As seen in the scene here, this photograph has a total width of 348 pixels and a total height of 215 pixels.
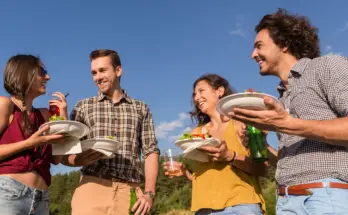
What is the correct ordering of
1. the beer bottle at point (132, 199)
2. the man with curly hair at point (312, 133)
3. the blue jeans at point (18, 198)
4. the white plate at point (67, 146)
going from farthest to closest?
the beer bottle at point (132, 199), the white plate at point (67, 146), the blue jeans at point (18, 198), the man with curly hair at point (312, 133)

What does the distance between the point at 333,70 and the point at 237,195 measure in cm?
155

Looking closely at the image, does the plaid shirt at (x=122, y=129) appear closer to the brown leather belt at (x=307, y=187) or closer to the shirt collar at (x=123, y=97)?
the shirt collar at (x=123, y=97)

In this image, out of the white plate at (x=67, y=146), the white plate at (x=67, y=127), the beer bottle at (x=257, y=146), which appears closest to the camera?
the white plate at (x=67, y=127)

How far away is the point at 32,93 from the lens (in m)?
3.67

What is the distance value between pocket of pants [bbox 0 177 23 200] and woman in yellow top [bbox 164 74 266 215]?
4.72 ft

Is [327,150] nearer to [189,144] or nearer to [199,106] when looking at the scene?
[189,144]

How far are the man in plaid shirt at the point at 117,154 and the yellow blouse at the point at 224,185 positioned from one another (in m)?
0.53

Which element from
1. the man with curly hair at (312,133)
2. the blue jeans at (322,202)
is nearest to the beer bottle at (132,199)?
the man with curly hair at (312,133)

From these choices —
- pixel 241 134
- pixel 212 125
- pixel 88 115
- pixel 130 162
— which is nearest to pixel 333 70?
pixel 241 134

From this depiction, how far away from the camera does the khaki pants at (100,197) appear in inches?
146

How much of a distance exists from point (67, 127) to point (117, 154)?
78 cm

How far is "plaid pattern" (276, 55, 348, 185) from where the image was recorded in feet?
7.93

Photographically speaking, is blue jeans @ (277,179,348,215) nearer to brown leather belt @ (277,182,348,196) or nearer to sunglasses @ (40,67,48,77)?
brown leather belt @ (277,182,348,196)

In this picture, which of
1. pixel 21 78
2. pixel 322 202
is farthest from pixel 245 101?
pixel 21 78
